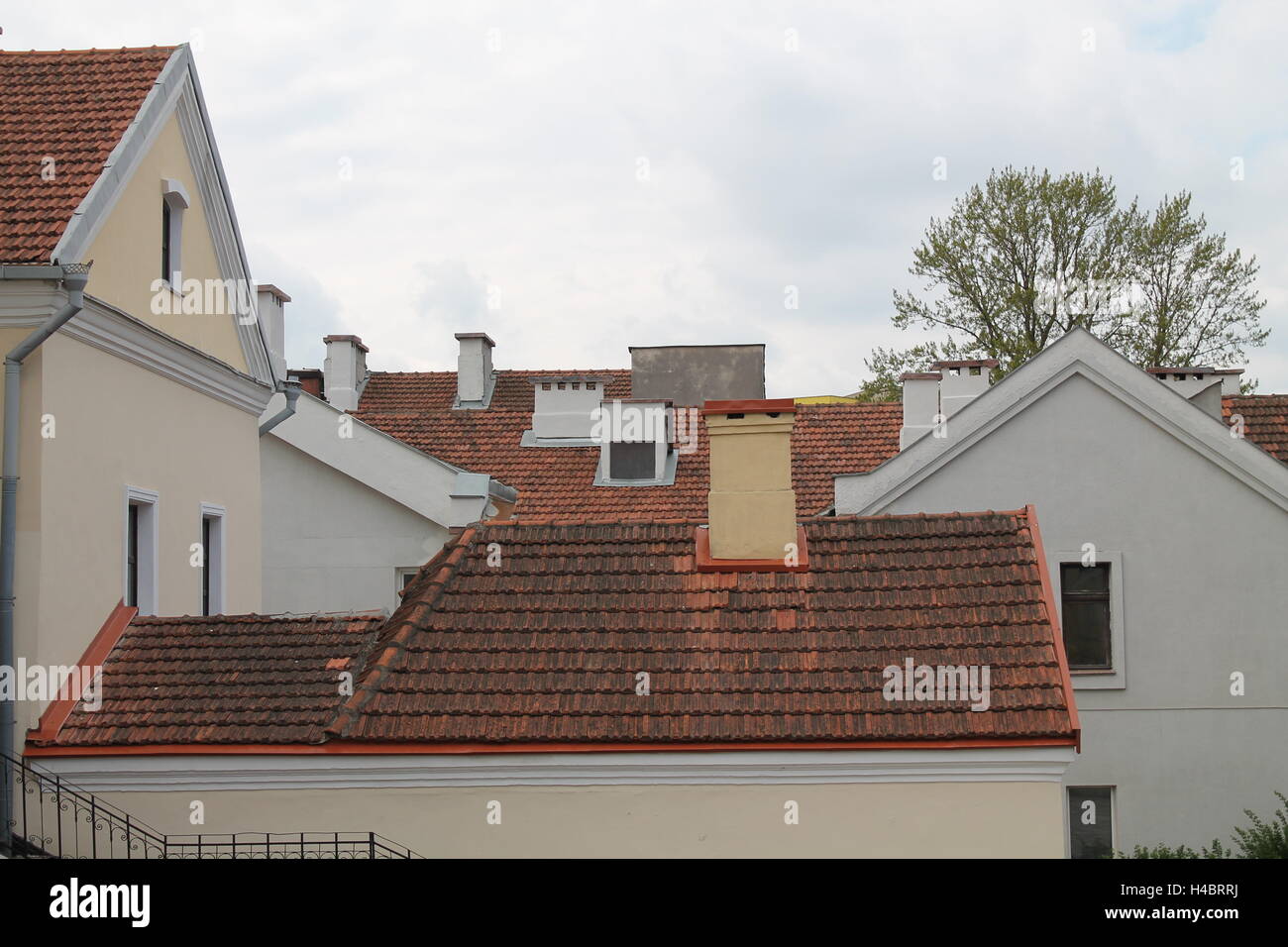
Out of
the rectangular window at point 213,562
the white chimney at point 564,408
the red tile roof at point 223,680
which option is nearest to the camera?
the red tile roof at point 223,680

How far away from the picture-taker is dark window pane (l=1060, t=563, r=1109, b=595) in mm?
19109

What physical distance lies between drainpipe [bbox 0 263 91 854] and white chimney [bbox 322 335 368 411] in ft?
58.7

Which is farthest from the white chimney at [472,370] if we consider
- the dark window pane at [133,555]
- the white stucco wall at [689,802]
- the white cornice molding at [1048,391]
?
the white stucco wall at [689,802]

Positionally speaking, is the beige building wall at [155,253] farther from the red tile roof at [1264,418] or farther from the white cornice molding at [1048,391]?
the red tile roof at [1264,418]

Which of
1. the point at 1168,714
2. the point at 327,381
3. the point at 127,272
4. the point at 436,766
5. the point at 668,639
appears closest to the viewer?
the point at 436,766

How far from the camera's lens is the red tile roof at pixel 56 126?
11453 mm

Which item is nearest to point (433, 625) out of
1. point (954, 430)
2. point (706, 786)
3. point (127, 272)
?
point (706, 786)

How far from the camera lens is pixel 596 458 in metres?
24.2

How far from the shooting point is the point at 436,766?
10438 millimetres

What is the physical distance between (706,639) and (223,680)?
3873 millimetres

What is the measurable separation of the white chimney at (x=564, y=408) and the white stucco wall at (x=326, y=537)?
16.0ft

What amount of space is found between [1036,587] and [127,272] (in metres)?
8.41

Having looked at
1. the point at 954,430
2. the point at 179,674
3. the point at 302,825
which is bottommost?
the point at 302,825

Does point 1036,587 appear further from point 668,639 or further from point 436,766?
point 436,766
